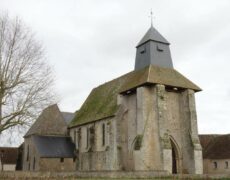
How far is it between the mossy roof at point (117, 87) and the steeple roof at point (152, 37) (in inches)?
124

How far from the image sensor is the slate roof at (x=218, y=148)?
148 ft

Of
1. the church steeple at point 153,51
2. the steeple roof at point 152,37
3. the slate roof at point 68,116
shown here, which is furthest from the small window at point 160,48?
the slate roof at point 68,116

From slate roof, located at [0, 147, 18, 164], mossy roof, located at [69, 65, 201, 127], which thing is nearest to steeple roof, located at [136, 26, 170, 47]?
mossy roof, located at [69, 65, 201, 127]

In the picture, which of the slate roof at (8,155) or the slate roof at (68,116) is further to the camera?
the slate roof at (8,155)

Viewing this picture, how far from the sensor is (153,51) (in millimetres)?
34219

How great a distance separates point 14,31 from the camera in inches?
1056

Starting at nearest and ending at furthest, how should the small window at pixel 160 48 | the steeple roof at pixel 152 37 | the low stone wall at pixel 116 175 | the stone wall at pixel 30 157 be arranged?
1. the low stone wall at pixel 116 175
2. the small window at pixel 160 48
3. the steeple roof at pixel 152 37
4. the stone wall at pixel 30 157

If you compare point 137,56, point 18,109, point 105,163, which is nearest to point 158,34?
point 137,56

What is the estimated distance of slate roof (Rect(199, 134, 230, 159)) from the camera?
45094 mm

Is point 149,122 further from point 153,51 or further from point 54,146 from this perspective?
point 54,146

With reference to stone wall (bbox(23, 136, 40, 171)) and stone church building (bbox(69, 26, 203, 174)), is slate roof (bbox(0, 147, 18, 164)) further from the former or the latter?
stone church building (bbox(69, 26, 203, 174))

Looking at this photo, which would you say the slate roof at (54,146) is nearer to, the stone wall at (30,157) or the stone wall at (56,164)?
the stone wall at (56,164)

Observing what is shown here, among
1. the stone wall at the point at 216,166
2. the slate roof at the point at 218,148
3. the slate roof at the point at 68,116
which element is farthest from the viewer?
the slate roof at the point at 68,116

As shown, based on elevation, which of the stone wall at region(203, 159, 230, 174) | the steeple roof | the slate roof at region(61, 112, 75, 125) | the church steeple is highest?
the steeple roof
